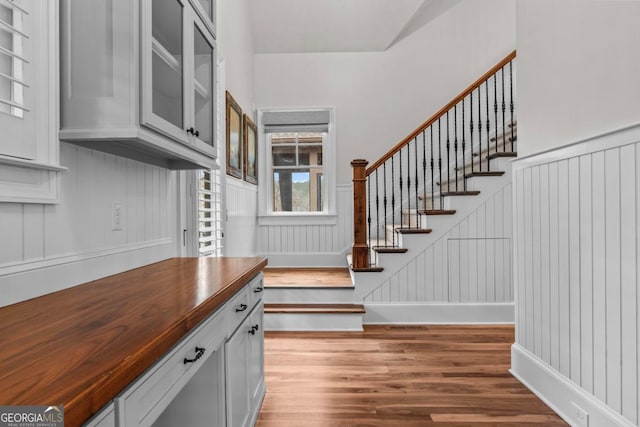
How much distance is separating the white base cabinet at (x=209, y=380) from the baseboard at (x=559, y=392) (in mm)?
1619

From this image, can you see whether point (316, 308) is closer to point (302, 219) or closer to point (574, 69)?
point (302, 219)

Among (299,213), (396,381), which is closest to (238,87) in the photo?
(299,213)

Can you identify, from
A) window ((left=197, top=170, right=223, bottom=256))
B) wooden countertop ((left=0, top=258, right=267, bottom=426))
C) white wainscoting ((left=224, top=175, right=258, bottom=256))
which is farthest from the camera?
white wainscoting ((left=224, top=175, right=258, bottom=256))

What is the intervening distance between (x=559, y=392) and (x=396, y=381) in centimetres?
91

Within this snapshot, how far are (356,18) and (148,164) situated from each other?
3.99m

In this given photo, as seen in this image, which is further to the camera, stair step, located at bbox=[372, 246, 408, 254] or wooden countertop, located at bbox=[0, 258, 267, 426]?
stair step, located at bbox=[372, 246, 408, 254]

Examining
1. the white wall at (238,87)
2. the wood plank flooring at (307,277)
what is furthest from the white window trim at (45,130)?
the wood plank flooring at (307,277)

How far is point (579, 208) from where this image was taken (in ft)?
6.34

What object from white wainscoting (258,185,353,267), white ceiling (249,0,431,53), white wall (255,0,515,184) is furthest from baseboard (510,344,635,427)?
white ceiling (249,0,431,53)

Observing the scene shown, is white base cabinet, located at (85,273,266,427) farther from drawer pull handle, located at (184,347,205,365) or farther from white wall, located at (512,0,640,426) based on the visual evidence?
white wall, located at (512,0,640,426)

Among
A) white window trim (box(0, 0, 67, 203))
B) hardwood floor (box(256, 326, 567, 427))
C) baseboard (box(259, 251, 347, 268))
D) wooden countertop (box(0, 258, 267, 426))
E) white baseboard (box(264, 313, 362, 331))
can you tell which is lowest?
hardwood floor (box(256, 326, 567, 427))

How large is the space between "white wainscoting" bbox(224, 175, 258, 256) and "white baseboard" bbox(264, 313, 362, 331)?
76 cm

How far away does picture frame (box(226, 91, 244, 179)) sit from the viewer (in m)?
3.52

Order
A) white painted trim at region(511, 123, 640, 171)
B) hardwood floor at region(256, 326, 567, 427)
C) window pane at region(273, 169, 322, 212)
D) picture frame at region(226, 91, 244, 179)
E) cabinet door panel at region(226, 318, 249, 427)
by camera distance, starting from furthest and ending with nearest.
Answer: window pane at region(273, 169, 322, 212) < picture frame at region(226, 91, 244, 179) < hardwood floor at region(256, 326, 567, 427) < white painted trim at region(511, 123, 640, 171) < cabinet door panel at region(226, 318, 249, 427)
